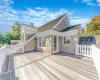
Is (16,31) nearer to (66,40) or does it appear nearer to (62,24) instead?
(62,24)

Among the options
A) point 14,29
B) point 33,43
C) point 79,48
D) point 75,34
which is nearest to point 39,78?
point 79,48

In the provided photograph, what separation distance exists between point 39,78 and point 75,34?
7545 millimetres

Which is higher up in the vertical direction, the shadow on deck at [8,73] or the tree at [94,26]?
the tree at [94,26]

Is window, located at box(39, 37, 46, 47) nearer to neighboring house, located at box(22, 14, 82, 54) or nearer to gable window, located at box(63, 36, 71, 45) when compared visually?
neighboring house, located at box(22, 14, 82, 54)

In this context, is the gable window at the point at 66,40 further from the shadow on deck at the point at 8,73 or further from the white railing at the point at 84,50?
the shadow on deck at the point at 8,73

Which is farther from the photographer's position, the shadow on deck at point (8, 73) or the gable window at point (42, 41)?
the gable window at point (42, 41)

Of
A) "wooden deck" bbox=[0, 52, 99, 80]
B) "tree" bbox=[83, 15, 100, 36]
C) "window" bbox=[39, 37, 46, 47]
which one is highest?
"tree" bbox=[83, 15, 100, 36]

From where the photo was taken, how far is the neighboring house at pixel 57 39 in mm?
10477

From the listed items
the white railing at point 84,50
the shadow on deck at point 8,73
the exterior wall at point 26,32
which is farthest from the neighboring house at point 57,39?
the shadow on deck at point 8,73

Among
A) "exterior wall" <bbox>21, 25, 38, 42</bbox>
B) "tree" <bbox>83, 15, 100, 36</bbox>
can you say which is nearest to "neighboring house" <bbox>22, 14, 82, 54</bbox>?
"exterior wall" <bbox>21, 25, 38, 42</bbox>

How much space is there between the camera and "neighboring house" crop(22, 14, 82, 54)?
10.5 m

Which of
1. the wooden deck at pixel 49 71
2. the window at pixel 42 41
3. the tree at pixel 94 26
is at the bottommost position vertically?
the wooden deck at pixel 49 71

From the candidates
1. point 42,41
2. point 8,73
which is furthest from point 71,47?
point 8,73

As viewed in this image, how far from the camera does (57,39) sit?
11.5 m
